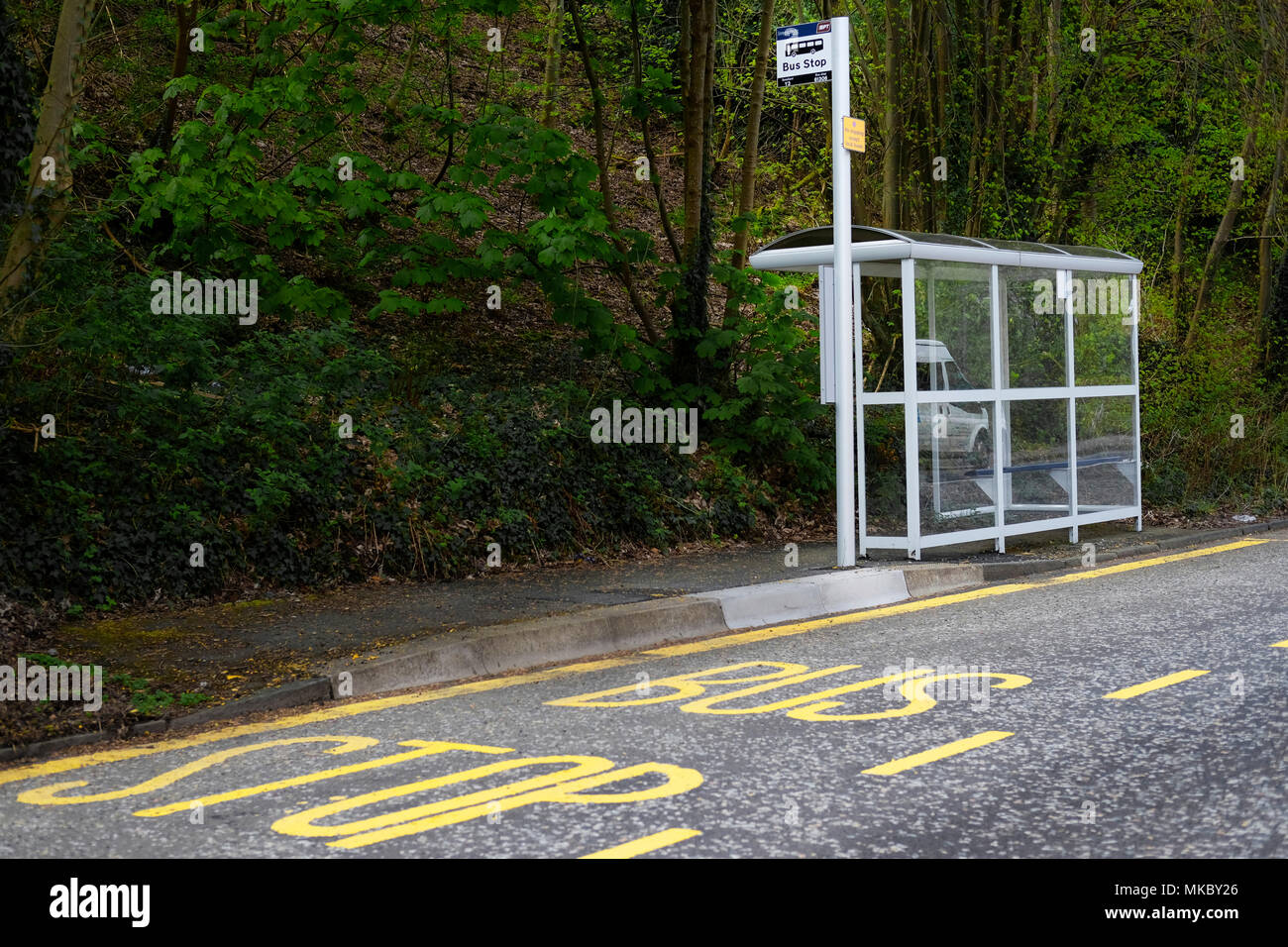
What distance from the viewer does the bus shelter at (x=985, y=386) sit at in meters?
12.3

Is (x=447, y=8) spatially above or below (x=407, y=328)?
above

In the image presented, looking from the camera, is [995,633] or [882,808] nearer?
[882,808]

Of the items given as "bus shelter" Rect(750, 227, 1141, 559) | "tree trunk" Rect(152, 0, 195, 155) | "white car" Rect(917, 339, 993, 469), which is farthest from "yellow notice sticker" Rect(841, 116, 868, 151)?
"tree trunk" Rect(152, 0, 195, 155)

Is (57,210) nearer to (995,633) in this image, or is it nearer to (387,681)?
(387,681)

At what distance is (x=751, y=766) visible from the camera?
5.79 meters

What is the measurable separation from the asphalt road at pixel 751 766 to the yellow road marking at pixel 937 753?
18mm

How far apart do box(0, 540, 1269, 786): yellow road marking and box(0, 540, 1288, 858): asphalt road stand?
0.03 meters

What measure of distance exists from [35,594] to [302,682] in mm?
2551

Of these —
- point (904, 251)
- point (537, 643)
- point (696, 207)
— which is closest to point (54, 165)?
point (537, 643)

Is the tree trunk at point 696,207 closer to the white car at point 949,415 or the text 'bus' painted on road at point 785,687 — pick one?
the white car at point 949,415

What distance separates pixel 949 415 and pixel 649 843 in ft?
28.1

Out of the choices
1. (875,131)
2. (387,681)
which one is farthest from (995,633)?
(875,131)

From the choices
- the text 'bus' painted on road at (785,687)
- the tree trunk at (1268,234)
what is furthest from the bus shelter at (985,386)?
the tree trunk at (1268,234)

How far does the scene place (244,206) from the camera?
12.0 m
